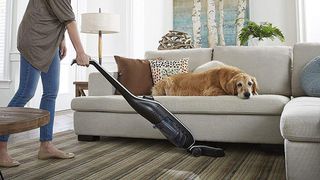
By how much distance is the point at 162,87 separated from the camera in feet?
8.67

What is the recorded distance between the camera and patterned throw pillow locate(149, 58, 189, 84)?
277cm

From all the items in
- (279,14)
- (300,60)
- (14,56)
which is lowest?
(300,60)

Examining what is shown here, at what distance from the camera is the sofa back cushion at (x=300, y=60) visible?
2.47 metres

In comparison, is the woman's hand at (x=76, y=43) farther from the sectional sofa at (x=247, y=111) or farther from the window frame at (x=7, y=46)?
the window frame at (x=7, y=46)

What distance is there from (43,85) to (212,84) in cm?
122

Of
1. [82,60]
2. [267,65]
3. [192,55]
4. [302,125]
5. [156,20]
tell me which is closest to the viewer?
[302,125]

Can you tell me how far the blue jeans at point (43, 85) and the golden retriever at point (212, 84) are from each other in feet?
3.25

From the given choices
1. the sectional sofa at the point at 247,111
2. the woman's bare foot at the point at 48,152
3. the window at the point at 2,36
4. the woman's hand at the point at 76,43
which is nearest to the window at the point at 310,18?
the sectional sofa at the point at 247,111

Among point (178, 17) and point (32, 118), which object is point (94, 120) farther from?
point (178, 17)

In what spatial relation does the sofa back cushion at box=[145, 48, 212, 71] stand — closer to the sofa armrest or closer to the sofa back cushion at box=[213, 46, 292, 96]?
the sofa back cushion at box=[213, 46, 292, 96]

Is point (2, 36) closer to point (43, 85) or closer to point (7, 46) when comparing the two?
point (7, 46)

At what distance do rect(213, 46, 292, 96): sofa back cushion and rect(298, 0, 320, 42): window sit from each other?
1.91 metres

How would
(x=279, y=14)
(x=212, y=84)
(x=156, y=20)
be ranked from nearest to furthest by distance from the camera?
(x=212, y=84) → (x=279, y=14) → (x=156, y=20)

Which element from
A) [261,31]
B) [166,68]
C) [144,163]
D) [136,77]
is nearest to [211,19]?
[261,31]
